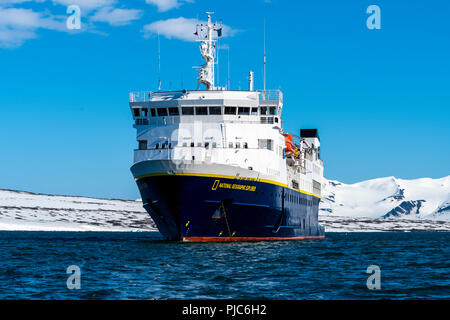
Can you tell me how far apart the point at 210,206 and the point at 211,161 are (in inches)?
168

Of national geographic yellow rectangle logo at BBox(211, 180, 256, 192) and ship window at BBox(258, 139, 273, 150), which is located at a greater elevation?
ship window at BBox(258, 139, 273, 150)

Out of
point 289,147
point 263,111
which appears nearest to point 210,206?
point 263,111

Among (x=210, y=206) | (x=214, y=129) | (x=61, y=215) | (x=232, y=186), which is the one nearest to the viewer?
(x=210, y=206)

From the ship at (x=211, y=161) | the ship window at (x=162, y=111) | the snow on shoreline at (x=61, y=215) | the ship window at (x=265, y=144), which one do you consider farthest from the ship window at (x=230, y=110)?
the snow on shoreline at (x=61, y=215)

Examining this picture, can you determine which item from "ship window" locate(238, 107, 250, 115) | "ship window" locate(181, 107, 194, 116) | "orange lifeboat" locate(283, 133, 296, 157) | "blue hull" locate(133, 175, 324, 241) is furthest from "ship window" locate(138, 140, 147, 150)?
"orange lifeboat" locate(283, 133, 296, 157)

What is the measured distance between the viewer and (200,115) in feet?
162

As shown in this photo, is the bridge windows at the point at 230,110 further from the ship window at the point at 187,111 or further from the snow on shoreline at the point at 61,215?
the snow on shoreline at the point at 61,215

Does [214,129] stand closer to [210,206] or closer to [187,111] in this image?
[187,111]

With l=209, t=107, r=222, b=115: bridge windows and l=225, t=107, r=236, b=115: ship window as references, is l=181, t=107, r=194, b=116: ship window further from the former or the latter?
l=225, t=107, r=236, b=115: ship window

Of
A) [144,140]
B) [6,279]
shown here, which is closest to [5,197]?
[144,140]

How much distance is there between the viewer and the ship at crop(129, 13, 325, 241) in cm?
4381

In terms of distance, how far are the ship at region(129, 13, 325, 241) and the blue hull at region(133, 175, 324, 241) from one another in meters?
0.07

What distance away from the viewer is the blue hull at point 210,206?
43531mm

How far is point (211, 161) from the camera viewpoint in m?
46.8
